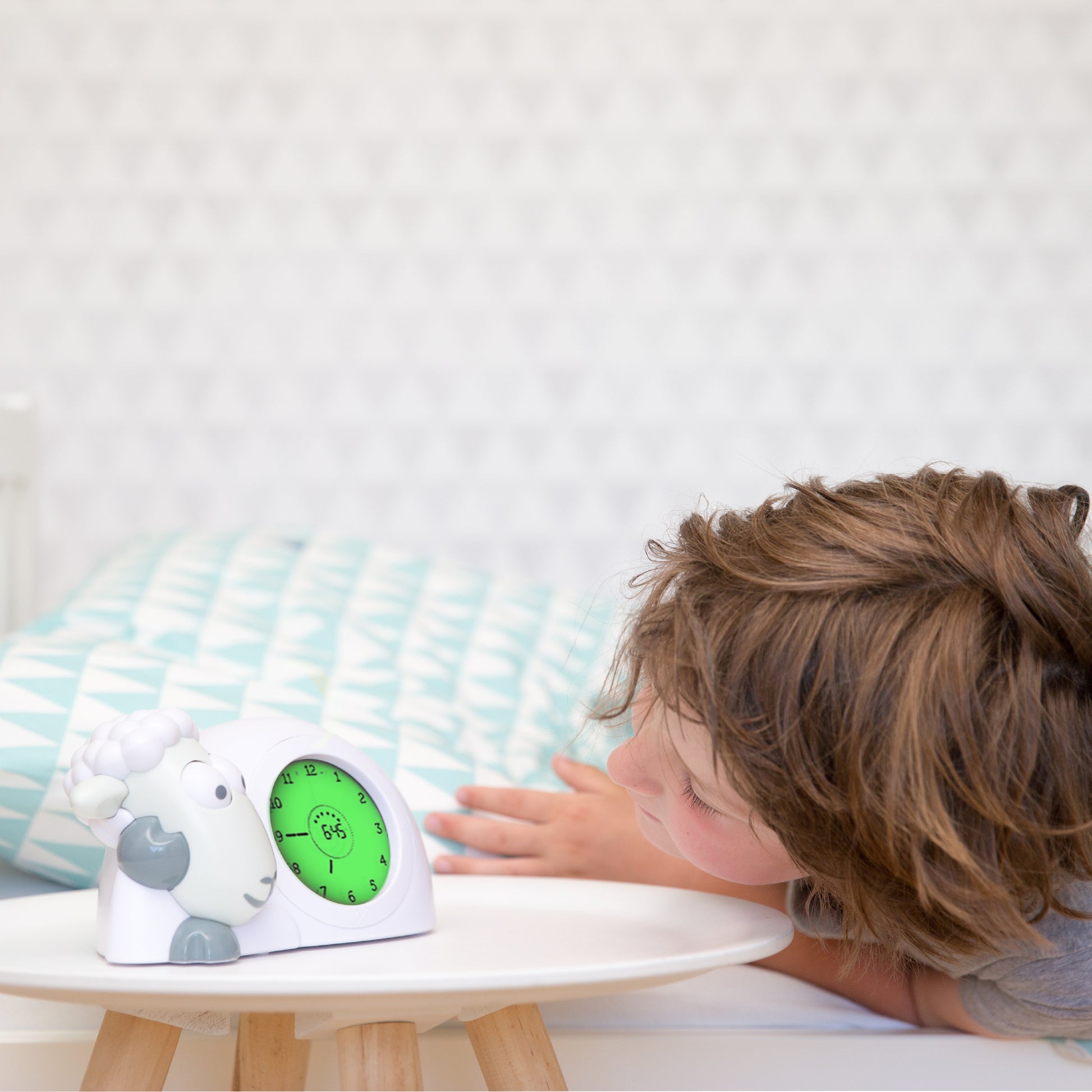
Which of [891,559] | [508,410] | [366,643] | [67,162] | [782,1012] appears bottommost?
[782,1012]

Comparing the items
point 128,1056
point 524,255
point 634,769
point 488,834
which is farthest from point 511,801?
point 524,255

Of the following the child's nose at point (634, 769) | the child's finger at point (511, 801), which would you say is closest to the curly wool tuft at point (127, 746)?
the child's nose at point (634, 769)

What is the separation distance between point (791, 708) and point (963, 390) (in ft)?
3.80

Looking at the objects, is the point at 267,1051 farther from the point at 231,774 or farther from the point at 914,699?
the point at 914,699

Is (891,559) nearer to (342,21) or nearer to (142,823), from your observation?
(142,823)

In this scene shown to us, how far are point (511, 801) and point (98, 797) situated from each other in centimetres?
41

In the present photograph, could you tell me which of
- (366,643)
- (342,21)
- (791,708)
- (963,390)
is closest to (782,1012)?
(791,708)

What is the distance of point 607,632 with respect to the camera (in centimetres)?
119

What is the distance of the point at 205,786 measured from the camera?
445mm

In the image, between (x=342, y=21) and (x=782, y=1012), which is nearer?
(x=782, y=1012)

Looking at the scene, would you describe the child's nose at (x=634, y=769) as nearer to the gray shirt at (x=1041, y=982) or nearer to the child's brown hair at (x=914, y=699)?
the child's brown hair at (x=914, y=699)

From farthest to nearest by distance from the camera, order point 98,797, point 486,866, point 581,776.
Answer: point 581,776 → point 486,866 → point 98,797

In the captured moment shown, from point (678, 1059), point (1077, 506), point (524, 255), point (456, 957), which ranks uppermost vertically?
point (524, 255)

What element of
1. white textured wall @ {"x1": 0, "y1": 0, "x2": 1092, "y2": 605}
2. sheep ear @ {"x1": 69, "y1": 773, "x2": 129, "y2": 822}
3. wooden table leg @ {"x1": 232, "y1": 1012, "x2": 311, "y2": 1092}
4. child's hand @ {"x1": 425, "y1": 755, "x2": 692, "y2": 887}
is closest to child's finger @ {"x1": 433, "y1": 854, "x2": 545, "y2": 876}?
child's hand @ {"x1": 425, "y1": 755, "x2": 692, "y2": 887}
